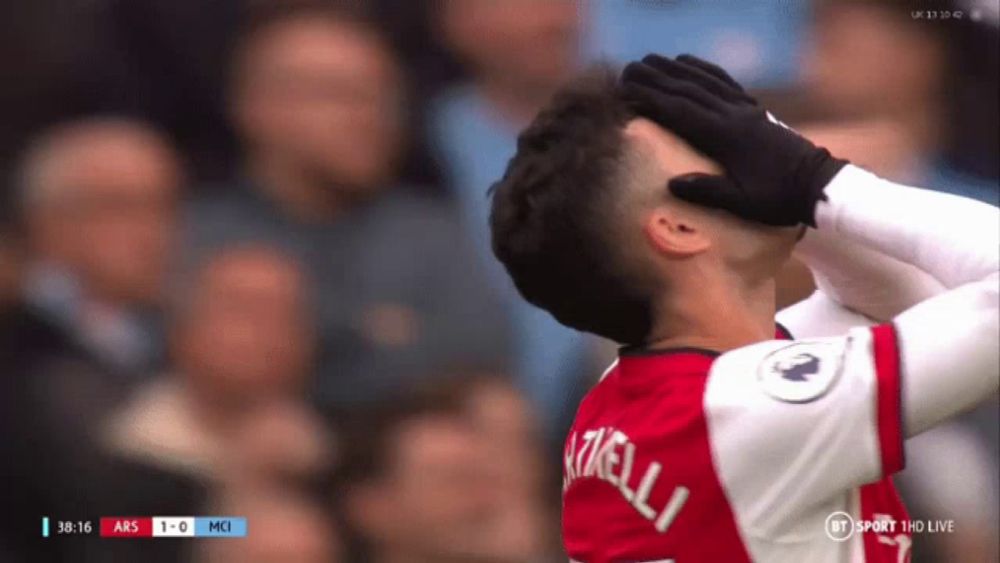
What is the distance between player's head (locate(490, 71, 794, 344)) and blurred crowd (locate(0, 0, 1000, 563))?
835 mm

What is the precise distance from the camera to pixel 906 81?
7.06 feet

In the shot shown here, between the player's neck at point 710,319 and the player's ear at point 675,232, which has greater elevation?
the player's ear at point 675,232

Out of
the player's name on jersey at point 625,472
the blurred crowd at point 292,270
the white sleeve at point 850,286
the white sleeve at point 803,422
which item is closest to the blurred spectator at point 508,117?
the blurred crowd at point 292,270

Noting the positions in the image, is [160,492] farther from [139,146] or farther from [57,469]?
[139,146]

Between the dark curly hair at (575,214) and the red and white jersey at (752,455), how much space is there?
60mm

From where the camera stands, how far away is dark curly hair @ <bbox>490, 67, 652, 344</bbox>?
3.93ft

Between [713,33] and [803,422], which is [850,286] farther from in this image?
[713,33]

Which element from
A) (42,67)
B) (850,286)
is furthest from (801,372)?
(42,67)

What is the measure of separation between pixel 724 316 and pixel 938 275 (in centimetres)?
19

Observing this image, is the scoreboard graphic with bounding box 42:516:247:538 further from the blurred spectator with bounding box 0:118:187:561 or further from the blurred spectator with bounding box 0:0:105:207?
the blurred spectator with bounding box 0:0:105:207

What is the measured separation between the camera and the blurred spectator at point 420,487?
2.07 meters

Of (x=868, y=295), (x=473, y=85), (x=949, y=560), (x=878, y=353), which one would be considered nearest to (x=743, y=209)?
(x=878, y=353)

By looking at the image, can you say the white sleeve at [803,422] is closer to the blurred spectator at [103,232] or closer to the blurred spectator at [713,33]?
the blurred spectator at [713,33]

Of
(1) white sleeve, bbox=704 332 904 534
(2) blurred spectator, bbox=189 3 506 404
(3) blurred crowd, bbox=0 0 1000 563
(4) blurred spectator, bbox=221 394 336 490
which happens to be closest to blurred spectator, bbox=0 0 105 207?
(3) blurred crowd, bbox=0 0 1000 563
